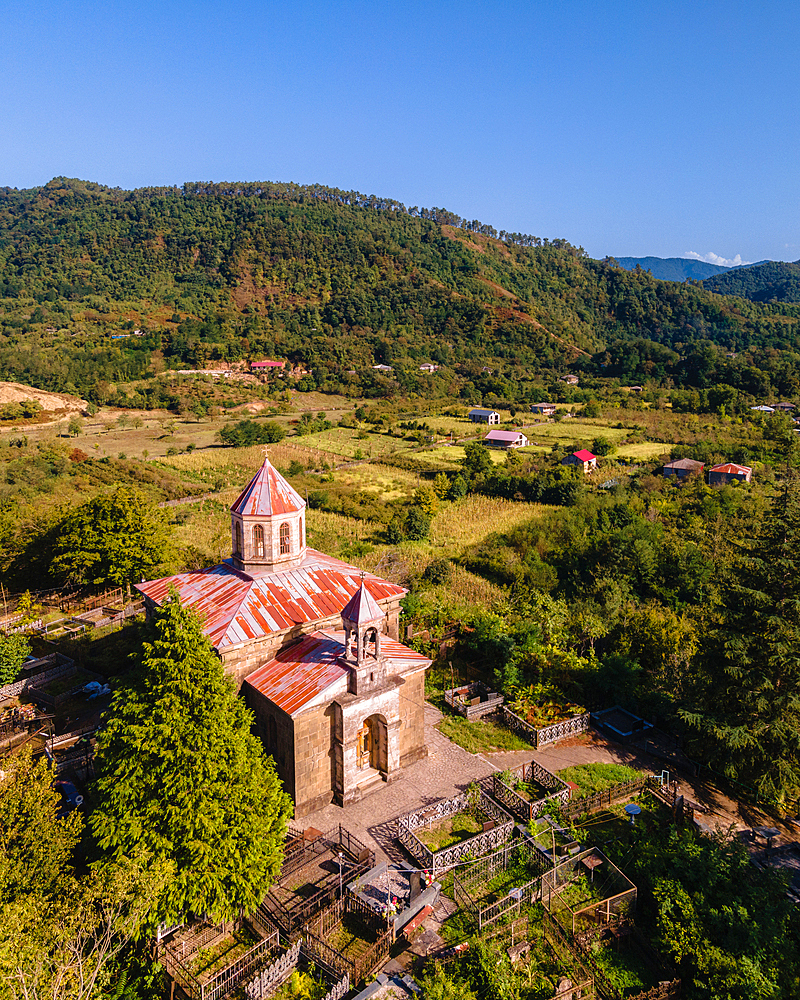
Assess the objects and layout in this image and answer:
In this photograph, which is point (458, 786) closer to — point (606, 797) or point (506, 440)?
point (606, 797)

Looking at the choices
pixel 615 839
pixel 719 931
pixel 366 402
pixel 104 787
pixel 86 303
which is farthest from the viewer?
pixel 86 303

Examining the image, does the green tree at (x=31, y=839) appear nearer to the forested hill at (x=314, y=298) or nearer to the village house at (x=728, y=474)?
the village house at (x=728, y=474)

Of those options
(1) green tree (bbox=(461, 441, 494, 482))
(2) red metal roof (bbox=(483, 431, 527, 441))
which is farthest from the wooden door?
(2) red metal roof (bbox=(483, 431, 527, 441))

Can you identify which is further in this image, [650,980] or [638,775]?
[638,775]

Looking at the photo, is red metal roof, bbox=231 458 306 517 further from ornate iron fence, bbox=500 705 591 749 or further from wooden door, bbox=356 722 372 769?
ornate iron fence, bbox=500 705 591 749

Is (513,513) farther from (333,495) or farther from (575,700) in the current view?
(575,700)

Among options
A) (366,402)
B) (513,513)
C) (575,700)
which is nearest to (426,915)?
(575,700)

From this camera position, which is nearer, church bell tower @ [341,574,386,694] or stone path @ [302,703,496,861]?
stone path @ [302,703,496,861]
